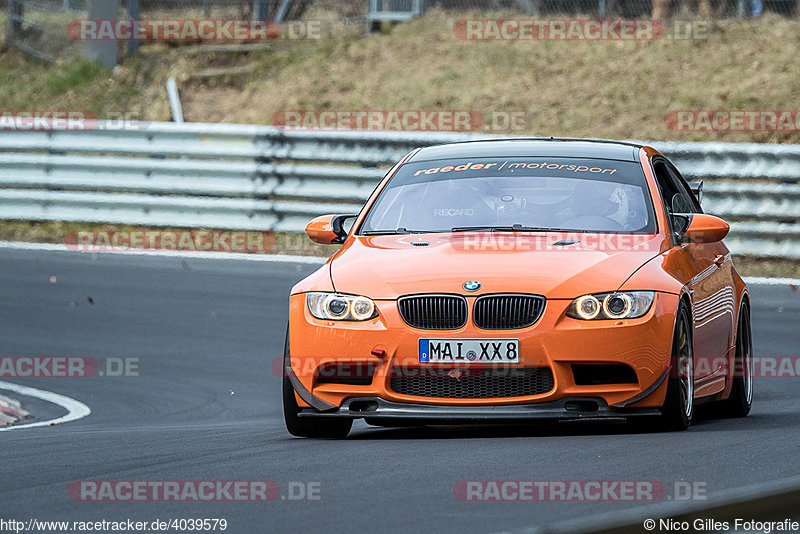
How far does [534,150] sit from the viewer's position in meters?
9.00

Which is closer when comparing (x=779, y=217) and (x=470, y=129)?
(x=779, y=217)

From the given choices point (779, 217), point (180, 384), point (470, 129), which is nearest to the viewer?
point (180, 384)

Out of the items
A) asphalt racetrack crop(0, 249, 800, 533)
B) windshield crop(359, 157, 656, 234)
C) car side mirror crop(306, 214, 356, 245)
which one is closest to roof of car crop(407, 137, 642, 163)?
windshield crop(359, 157, 656, 234)

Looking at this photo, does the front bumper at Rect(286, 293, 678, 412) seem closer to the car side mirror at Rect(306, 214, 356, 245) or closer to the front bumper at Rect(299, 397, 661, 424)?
the front bumper at Rect(299, 397, 661, 424)

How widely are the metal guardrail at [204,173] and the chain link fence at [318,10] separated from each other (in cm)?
486

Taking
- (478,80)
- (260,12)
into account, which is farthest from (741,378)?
(260,12)

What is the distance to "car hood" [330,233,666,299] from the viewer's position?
7316 millimetres

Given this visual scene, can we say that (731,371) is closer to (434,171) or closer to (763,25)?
(434,171)

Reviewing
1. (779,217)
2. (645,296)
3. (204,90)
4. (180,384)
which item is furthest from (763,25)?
(645,296)

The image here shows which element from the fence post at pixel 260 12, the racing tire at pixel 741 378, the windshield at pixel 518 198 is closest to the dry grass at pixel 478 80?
the fence post at pixel 260 12

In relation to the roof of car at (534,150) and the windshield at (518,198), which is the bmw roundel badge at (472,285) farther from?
the roof of car at (534,150)

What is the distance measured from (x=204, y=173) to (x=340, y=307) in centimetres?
940

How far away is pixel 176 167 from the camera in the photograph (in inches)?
657

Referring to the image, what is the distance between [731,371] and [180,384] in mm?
4020
